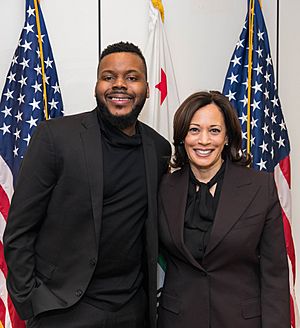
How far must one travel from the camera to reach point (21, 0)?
105 inches

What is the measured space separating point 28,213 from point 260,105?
4.61ft

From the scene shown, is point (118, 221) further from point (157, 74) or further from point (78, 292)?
point (157, 74)

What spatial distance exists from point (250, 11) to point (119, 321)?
1.76 m

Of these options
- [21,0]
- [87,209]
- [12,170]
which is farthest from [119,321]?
[21,0]

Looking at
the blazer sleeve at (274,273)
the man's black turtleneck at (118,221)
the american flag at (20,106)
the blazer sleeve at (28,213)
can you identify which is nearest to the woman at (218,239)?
the blazer sleeve at (274,273)

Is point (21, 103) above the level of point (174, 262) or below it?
above

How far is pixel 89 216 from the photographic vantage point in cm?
185

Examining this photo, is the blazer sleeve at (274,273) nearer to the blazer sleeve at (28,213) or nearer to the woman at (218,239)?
the woman at (218,239)

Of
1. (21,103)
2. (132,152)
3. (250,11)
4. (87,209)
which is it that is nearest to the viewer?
(87,209)

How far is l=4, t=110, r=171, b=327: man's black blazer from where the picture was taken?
1825mm

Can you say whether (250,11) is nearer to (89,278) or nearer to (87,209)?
(87,209)

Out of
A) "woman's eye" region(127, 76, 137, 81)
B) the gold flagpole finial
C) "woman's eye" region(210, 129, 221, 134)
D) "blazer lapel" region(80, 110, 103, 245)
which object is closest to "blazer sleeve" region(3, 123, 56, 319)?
"blazer lapel" region(80, 110, 103, 245)

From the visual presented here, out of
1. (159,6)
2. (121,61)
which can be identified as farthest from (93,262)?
(159,6)

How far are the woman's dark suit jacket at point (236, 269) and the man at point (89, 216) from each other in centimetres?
15
